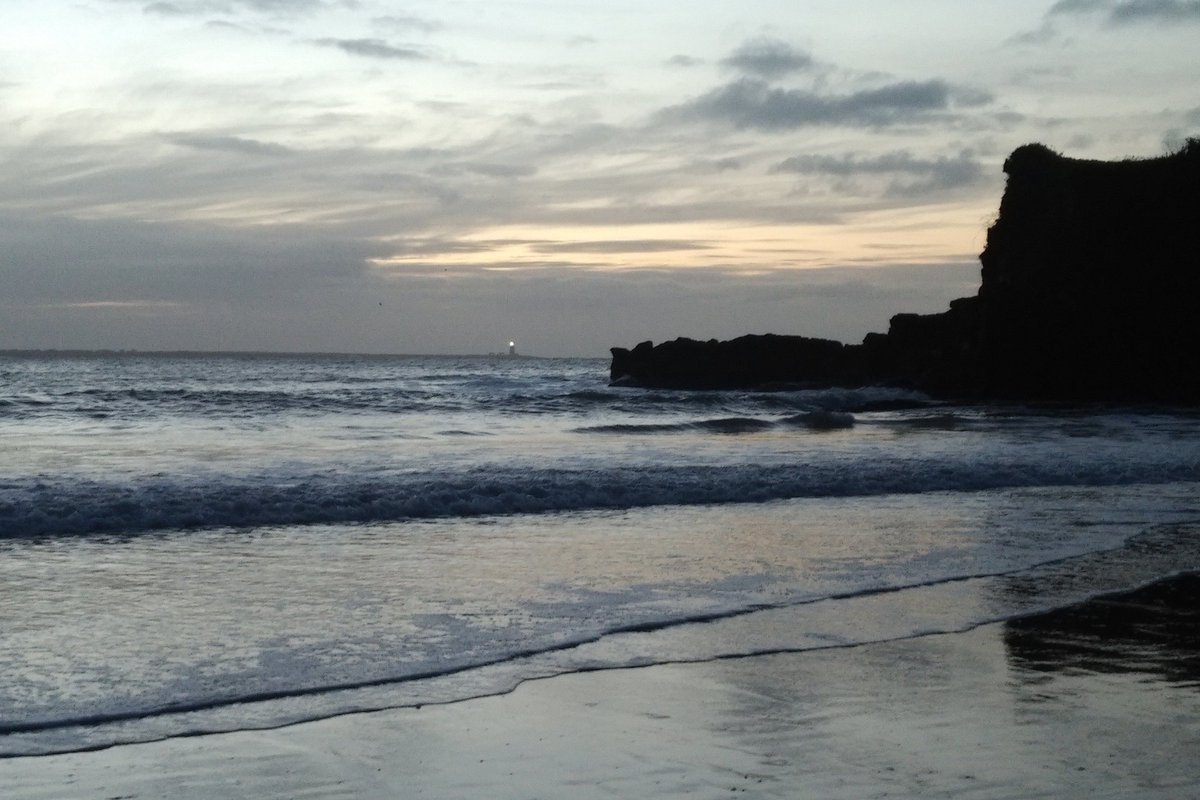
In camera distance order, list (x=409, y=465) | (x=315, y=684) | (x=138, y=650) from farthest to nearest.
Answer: (x=409, y=465) < (x=138, y=650) < (x=315, y=684)

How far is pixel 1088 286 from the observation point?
35.4 metres

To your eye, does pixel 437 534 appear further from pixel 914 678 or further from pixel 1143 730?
pixel 1143 730

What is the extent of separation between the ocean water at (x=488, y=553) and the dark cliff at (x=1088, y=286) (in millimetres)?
12535

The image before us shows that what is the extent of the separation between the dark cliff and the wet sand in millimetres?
31190

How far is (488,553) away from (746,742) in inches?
216

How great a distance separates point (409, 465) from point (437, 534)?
604cm

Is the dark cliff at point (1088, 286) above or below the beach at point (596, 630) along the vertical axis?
above

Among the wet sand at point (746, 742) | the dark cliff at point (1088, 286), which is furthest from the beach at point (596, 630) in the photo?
the dark cliff at point (1088, 286)

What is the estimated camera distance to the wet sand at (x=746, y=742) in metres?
4.58

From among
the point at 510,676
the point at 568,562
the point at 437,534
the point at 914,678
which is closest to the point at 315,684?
the point at 510,676

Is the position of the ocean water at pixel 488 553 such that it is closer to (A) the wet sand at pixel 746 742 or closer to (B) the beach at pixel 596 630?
(B) the beach at pixel 596 630

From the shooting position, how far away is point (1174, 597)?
28.3ft

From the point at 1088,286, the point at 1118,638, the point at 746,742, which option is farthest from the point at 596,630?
the point at 1088,286

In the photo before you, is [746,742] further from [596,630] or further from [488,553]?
[488,553]
